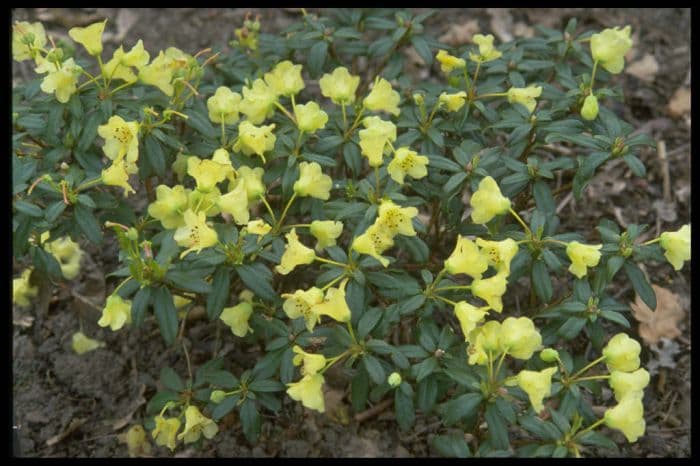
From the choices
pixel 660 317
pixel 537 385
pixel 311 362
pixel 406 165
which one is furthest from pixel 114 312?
pixel 660 317

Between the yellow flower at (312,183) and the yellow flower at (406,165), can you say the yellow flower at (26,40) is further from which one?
the yellow flower at (406,165)

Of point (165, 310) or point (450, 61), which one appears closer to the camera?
point (165, 310)

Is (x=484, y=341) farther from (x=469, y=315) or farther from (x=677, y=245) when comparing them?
(x=677, y=245)

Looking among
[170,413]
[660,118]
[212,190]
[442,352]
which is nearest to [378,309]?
[442,352]

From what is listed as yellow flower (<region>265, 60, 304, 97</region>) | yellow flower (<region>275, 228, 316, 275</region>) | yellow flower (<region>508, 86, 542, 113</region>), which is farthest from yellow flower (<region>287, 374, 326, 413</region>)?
yellow flower (<region>508, 86, 542, 113</region>)

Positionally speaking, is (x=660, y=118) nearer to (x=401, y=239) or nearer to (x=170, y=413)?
(x=401, y=239)

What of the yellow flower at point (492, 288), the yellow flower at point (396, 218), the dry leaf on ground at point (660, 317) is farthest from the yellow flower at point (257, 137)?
the dry leaf on ground at point (660, 317)
